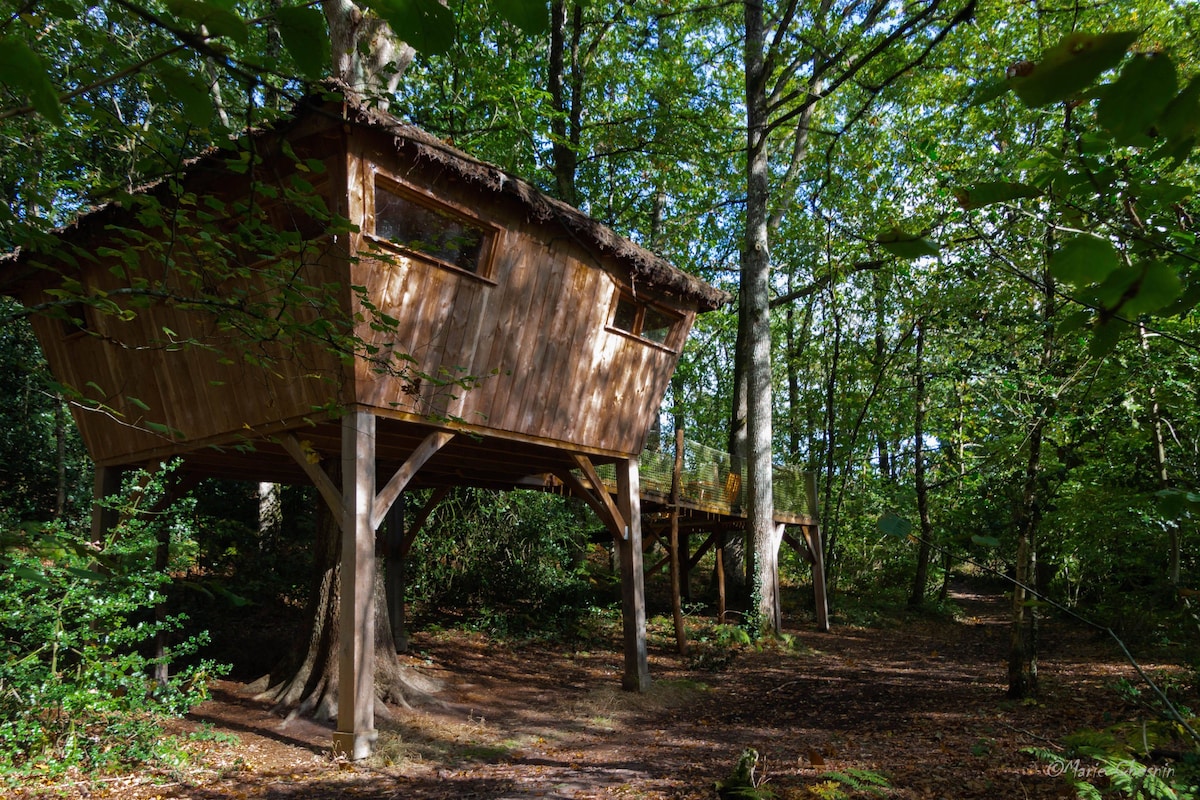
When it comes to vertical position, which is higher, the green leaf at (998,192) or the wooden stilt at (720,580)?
the green leaf at (998,192)

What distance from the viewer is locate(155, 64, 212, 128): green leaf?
1269 millimetres

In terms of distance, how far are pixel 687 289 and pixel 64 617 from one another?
23.1 feet

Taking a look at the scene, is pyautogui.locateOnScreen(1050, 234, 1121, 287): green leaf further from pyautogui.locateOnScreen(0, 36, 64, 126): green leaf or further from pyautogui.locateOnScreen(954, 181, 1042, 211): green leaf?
pyautogui.locateOnScreen(0, 36, 64, 126): green leaf

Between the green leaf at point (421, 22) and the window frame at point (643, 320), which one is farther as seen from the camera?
the window frame at point (643, 320)

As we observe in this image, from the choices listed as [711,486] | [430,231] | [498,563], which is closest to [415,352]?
[430,231]

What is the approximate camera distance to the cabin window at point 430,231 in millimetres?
6496

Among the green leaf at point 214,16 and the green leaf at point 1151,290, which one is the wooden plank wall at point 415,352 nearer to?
the green leaf at point 214,16

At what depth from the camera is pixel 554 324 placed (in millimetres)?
8031

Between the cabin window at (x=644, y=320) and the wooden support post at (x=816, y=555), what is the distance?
760 cm

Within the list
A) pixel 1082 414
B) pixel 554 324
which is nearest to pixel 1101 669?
pixel 1082 414

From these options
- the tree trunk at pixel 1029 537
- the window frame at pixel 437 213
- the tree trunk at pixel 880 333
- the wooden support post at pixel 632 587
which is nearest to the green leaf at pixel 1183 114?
the window frame at pixel 437 213

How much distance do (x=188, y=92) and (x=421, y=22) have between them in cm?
46

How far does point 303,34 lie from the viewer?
3.90ft

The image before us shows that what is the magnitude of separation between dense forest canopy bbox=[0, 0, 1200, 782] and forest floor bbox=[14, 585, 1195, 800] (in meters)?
1.29
